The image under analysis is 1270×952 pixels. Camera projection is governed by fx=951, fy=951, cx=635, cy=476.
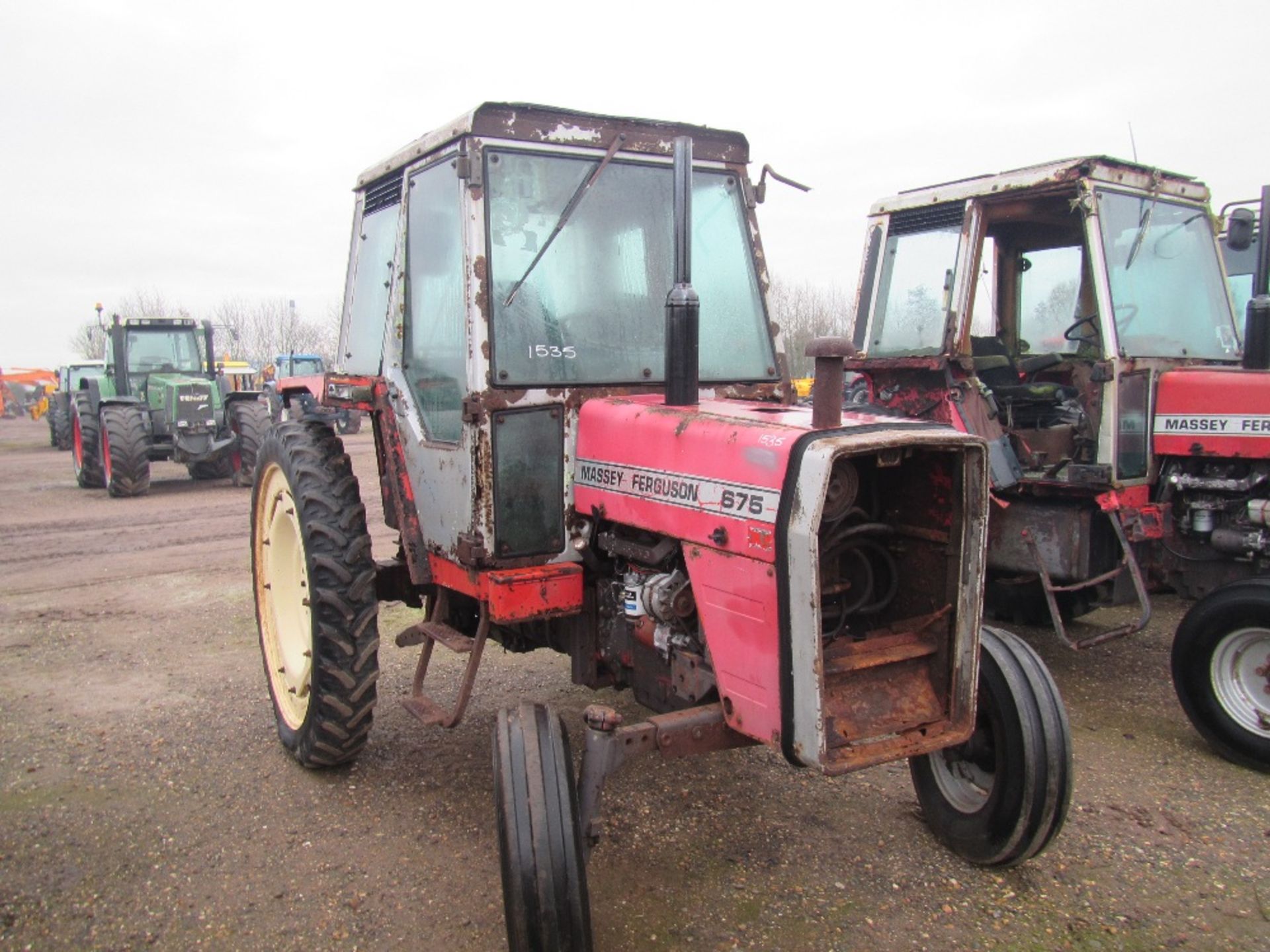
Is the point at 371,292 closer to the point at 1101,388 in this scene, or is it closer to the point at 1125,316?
the point at 1101,388

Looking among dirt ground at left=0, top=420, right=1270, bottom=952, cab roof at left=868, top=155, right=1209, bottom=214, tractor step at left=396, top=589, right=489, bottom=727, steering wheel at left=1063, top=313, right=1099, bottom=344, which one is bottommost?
dirt ground at left=0, top=420, right=1270, bottom=952

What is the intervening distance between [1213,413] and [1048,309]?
4.43 ft

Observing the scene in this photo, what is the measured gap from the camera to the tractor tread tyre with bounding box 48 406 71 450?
20.8 m

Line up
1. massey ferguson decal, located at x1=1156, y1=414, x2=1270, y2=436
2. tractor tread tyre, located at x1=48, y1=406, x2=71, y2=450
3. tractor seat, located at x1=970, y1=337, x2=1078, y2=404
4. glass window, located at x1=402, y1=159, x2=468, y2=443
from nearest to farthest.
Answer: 1. glass window, located at x1=402, y1=159, x2=468, y2=443
2. massey ferguson decal, located at x1=1156, y1=414, x2=1270, y2=436
3. tractor seat, located at x1=970, y1=337, x2=1078, y2=404
4. tractor tread tyre, located at x1=48, y1=406, x2=71, y2=450

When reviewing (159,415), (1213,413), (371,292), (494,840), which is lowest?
(494,840)

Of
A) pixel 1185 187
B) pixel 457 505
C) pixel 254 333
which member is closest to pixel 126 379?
pixel 457 505

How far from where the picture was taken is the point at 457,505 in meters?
3.26

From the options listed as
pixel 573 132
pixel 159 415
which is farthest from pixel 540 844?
pixel 159 415

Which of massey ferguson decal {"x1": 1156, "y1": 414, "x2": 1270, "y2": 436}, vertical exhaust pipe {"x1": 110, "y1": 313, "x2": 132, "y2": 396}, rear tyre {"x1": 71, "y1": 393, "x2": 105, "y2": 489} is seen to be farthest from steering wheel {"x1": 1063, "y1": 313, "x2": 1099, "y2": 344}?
vertical exhaust pipe {"x1": 110, "y1": 313, "x2": 132, "y2": 396}

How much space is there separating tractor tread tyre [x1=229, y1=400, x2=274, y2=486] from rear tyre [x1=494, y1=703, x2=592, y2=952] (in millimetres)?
10906

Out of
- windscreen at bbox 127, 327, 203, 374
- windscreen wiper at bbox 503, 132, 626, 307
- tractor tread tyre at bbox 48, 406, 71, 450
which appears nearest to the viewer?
windscreen wiper at bbox 503, 132, 626, 307

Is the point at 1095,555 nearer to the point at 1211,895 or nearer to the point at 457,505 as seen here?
the point at 1211,895

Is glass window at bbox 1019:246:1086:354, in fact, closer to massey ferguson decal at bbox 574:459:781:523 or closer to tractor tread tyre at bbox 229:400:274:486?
massey ferguson decal at bbox 574:459:781:523

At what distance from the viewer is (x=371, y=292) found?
4.15 m
